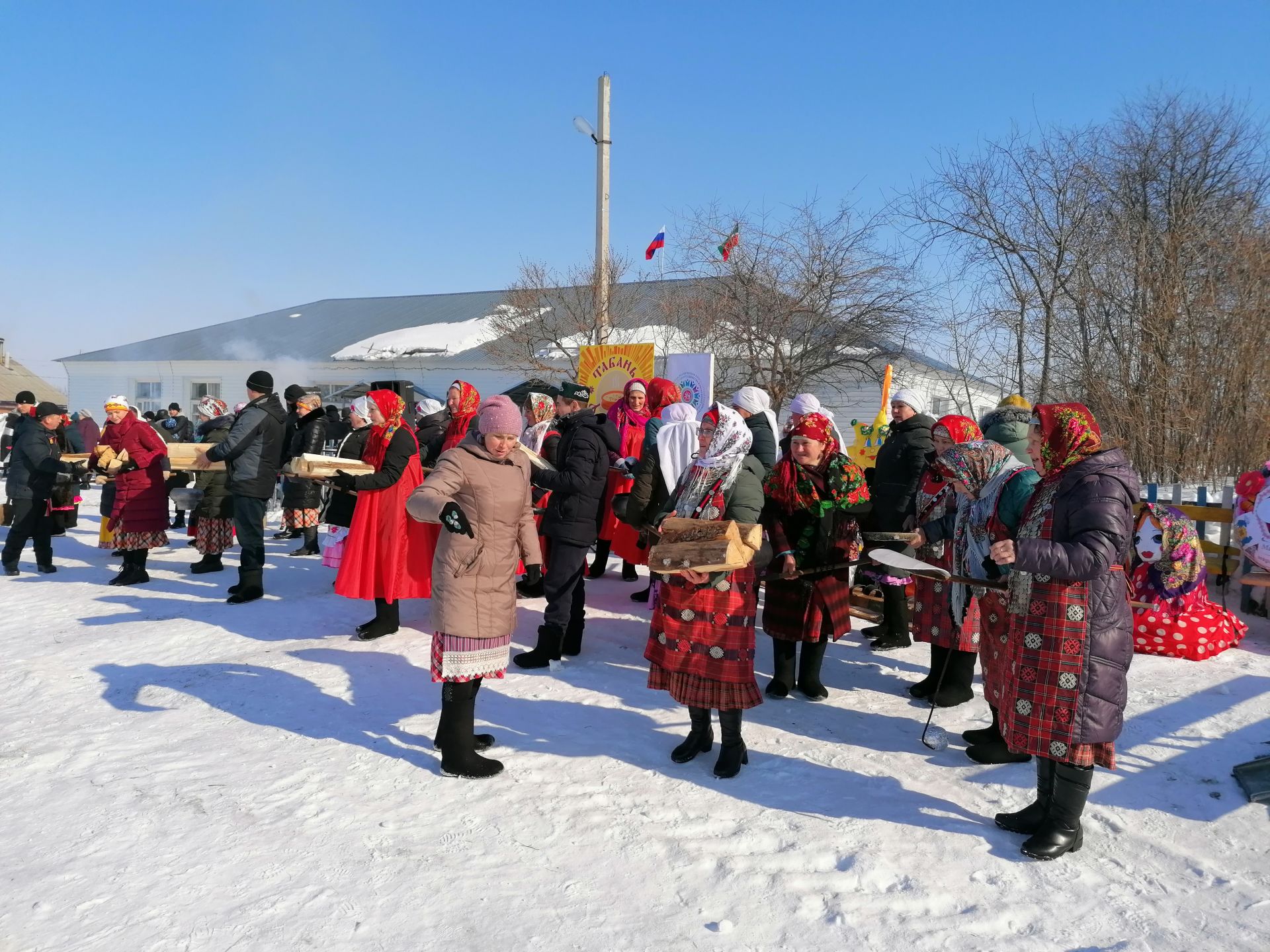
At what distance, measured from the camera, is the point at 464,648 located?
3752mm

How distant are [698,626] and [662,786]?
745 millimetres

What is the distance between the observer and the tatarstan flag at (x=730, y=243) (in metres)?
15.5

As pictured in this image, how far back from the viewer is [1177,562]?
5.87 meters

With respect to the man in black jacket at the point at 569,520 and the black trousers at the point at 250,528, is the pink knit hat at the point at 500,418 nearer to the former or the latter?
the man in black jacket at the point at 569,520

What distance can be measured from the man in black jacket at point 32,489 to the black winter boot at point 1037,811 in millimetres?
9082

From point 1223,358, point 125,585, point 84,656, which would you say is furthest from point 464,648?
point 1223,358

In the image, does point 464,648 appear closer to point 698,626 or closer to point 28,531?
point 698,626

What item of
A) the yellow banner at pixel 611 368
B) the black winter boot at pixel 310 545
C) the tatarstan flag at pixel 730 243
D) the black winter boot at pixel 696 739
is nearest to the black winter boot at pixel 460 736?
the black winter boot at pixel 696 739

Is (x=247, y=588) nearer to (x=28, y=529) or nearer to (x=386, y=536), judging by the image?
(x=386, y=536)

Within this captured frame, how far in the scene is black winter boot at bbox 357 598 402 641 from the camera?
5969 millimetres

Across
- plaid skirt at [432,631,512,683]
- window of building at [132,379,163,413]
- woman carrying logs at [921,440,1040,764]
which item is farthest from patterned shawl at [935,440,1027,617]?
window of building at [132,379,163,413]

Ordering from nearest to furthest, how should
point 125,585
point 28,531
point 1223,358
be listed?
point 125,585
point 28,531
point 1223,358

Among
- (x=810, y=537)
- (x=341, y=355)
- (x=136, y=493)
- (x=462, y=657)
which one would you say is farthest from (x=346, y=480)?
(x=341, y=355)

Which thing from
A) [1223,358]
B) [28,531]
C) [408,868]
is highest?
[1223,358]
